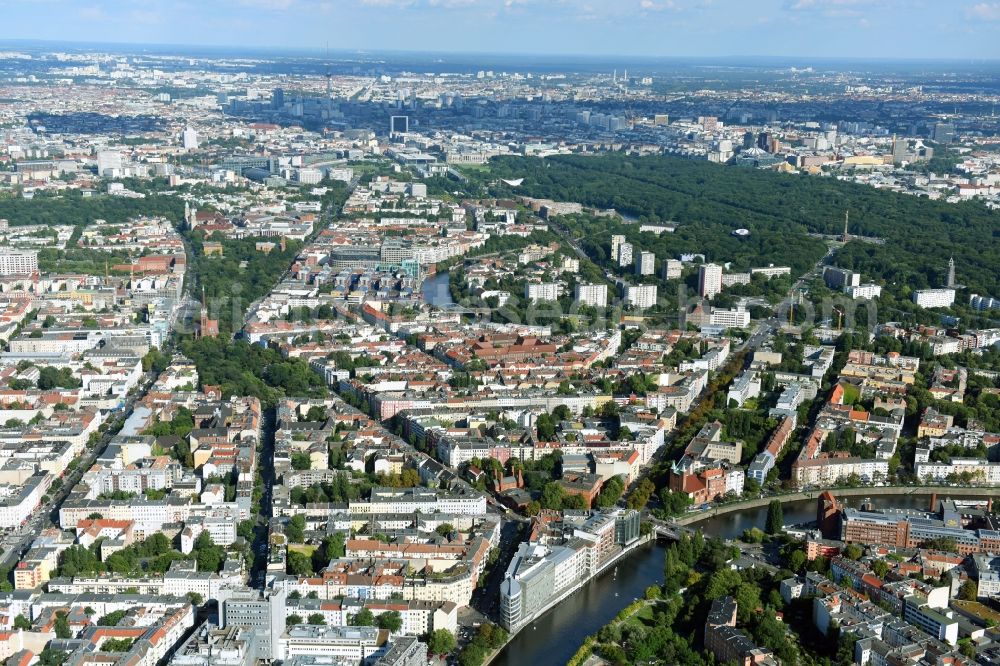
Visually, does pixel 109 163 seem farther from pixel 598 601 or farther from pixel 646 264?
pixel 598 601

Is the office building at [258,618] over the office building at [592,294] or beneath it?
beneath

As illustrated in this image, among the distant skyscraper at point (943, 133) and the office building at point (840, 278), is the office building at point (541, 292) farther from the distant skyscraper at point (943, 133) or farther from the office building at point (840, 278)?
the distant skyscraper at point (943, 133)

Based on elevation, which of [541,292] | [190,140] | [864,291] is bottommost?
[541,292]

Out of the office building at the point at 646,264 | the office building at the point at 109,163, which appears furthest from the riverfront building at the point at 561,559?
the office building at the point at 109,163

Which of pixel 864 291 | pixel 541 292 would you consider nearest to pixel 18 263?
pixel 541 292

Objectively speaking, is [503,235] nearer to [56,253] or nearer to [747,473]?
[56,253]
